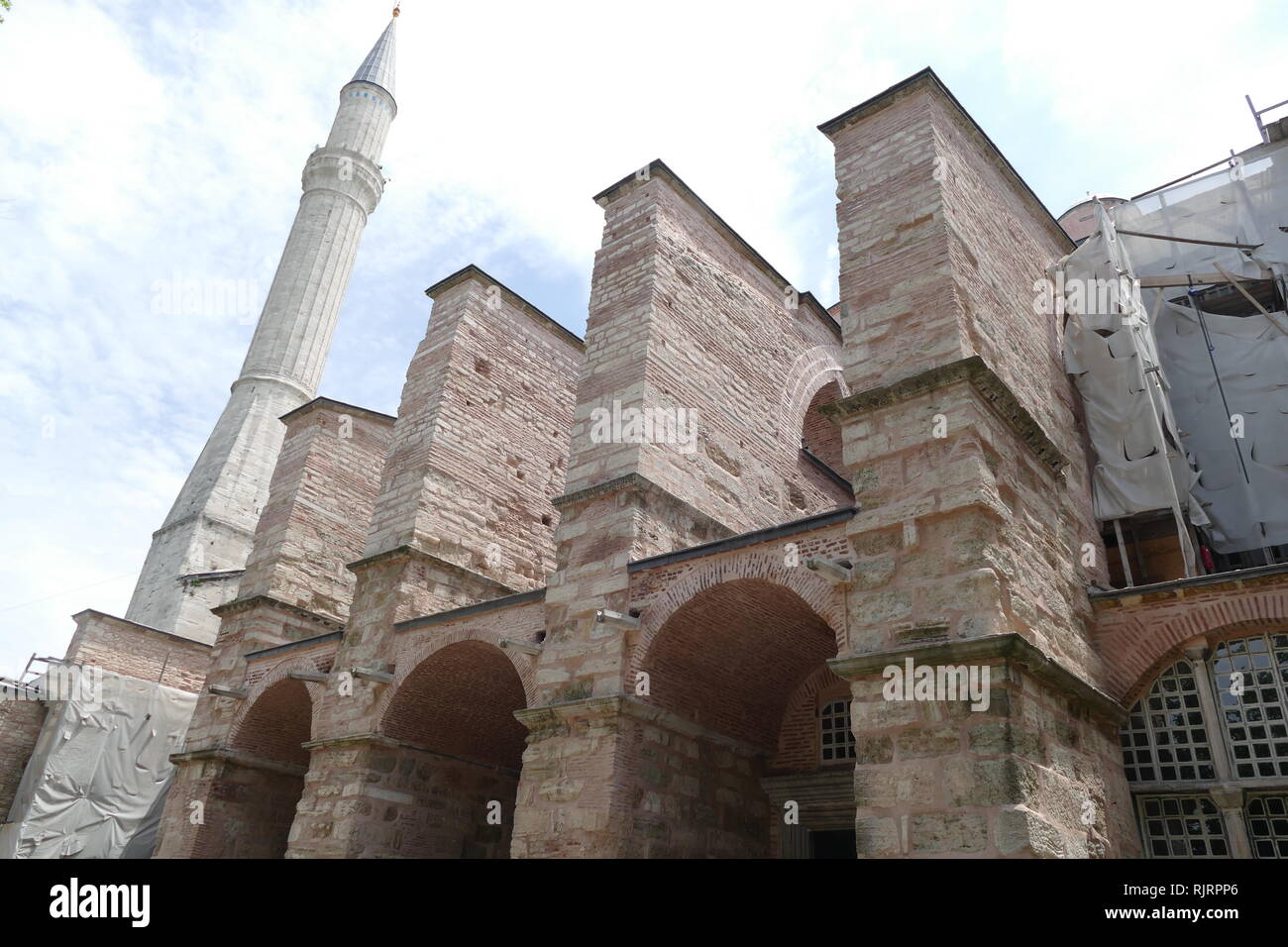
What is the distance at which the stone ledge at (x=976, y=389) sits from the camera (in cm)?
648

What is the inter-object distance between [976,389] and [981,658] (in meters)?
2.06

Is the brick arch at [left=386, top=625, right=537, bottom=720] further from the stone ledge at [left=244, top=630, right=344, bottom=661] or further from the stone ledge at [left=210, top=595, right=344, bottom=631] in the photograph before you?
the stone ledge at [left=210, top=595, right=344, bottom=631]

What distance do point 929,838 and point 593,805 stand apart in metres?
2.79

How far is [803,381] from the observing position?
1238cm

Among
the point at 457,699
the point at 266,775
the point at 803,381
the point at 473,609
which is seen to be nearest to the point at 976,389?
the point at 473,609

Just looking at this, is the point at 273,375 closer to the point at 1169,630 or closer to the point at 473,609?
the point at 473,609

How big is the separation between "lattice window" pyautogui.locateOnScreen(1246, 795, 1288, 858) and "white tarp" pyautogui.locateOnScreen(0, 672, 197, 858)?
16.3 m

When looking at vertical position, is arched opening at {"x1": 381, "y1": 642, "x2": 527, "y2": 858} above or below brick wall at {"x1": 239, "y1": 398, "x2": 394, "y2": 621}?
below

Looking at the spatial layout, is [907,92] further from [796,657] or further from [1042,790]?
[1042,790]

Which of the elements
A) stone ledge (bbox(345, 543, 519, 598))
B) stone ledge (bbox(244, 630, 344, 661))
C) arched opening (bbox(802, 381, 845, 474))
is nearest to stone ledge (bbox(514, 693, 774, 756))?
stone ledge (bbox(345, 543, 519, 598))

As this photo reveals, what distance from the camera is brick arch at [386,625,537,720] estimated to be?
8.49m

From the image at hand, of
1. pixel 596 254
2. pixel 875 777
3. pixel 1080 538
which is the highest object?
pixel 596 254

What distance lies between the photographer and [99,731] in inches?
627

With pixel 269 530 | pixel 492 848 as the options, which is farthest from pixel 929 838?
pixel 269 530
